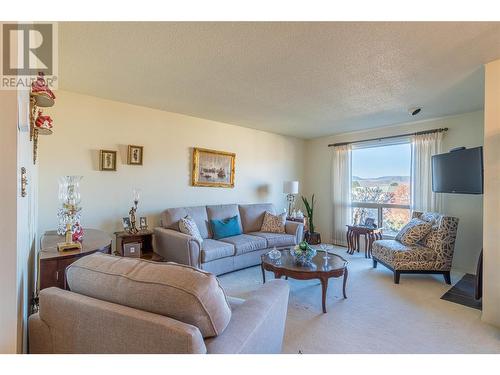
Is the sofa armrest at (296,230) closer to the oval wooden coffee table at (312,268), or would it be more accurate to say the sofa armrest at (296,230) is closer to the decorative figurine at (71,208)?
the oval wooden coffee table at (312,268)

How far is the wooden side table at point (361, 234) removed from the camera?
172 inches

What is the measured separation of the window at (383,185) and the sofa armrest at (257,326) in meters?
3.79

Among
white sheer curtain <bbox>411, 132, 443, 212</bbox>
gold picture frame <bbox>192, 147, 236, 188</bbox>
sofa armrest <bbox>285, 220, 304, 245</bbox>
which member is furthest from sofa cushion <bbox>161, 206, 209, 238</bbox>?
white sheer curtain <bbox>411, 132, 443, 212</bbox>

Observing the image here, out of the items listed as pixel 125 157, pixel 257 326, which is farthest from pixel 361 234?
pixel 125 157

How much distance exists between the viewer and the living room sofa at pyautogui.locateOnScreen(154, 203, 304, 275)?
3107mm

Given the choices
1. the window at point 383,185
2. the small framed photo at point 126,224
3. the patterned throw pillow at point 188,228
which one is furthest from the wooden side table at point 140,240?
the window at point 383,185

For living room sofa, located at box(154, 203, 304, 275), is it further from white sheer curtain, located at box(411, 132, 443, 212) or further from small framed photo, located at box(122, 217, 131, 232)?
white sheer curtain, located at box(411, 132, 443, 212)

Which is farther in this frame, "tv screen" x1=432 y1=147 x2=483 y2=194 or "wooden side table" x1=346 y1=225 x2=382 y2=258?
"wooden side table" x1=346 y1=225 x2=382 y2=258

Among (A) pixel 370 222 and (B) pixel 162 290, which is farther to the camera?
(A) pixel 370 222

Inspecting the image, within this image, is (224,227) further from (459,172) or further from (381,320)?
(459,172)

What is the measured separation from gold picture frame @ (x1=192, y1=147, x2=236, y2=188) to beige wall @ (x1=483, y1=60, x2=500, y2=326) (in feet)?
11.4

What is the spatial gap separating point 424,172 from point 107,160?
15.7 ft

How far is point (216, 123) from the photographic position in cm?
446

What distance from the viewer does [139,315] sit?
932 millimetres
